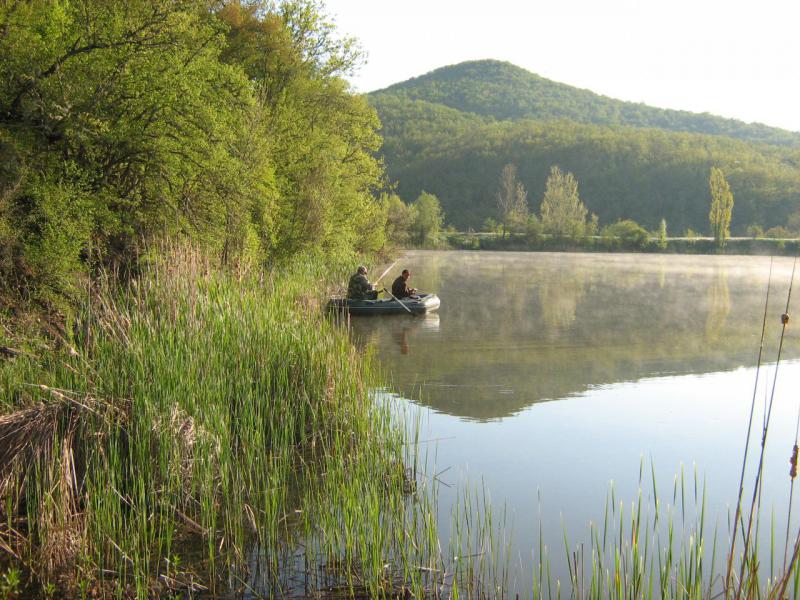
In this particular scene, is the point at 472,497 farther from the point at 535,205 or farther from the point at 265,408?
the point at 535,205

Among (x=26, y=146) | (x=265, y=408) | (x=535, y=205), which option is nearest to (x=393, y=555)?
(x=265, y=408)

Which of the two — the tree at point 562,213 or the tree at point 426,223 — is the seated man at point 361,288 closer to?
the tree at point 426,223

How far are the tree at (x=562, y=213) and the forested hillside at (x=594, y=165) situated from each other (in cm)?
1766

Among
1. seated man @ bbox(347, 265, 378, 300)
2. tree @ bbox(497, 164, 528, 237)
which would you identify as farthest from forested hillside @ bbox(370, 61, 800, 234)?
seated man @ bbox(347, 265, 378, 300)

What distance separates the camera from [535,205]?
83.2 m

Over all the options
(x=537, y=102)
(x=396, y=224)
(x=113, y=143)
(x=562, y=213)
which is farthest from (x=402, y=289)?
(x=537, y=102)

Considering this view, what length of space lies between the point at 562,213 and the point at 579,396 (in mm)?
51646

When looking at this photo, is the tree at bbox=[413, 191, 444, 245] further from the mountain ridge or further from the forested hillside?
the mountain ridge

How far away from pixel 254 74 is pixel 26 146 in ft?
42.6

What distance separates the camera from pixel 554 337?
14.2 m

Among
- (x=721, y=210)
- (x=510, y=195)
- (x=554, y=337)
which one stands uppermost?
(x=510, y=195)

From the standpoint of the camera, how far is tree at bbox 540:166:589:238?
186 ft

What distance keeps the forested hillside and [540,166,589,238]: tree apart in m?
17.7

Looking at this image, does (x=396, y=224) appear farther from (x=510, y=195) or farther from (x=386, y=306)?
(x=510, y=195)
